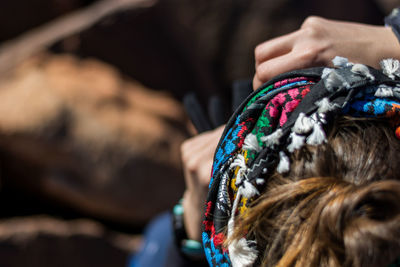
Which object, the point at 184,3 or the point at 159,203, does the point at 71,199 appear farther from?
the point at 184,3

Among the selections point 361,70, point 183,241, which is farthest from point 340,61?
point 183,241

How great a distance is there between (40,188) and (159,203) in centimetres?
48

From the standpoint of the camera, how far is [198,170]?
619mm

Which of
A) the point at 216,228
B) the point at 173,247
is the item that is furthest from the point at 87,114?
the point at 216,228

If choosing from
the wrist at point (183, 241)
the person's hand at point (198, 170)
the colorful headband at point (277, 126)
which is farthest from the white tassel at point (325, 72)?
the wrist at point (183, 241)

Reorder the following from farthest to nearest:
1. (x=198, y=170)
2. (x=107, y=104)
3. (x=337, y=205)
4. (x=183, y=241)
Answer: (x=107, y=104), (x=183, y=241), (x=198, y=170), (x=337, y=205)

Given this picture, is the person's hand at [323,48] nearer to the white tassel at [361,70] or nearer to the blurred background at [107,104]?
the white tassel at [361,70]

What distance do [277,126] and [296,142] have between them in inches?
1.5

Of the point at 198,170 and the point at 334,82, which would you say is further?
the point at 198,170

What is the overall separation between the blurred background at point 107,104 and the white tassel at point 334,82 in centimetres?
127

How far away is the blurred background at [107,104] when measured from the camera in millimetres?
1547

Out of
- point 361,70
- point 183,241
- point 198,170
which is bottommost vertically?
point 183,241

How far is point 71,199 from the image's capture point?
1.62 meters

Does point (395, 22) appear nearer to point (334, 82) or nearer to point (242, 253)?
point (334, 82)
